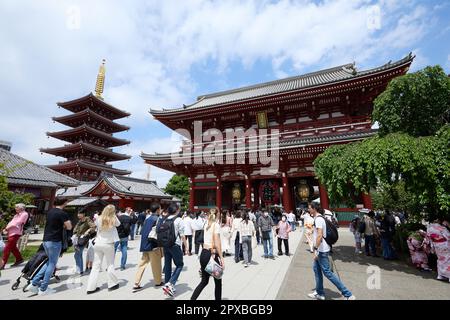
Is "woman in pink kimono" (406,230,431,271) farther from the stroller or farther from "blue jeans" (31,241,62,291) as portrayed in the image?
the stroller

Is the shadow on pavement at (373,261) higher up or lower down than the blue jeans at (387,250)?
lower down

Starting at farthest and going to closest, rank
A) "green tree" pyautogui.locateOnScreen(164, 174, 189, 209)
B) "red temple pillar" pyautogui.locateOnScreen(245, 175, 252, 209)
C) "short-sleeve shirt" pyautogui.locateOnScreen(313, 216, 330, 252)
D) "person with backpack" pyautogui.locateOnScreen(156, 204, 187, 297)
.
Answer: "green tree" pyautogui.locateOnScreen(164, 174, 189, 209) < "red temple pillar" pyautogui.locateOnScreen(245, 175, 252, 209) < "person with backpack" pyautogui.locateOnScreen(156, 204, 187, 297) < "short-sleeve shirt" pyautogui.locateOnScreen(313, 216, 330, 252)

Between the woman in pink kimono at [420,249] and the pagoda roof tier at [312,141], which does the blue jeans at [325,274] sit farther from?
the pagoda roof tier at [312,141]

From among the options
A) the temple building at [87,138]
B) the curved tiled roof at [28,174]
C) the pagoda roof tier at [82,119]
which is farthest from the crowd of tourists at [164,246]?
the pagoda roof tier at [82,119]

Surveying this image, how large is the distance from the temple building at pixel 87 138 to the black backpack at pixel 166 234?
3052 cm

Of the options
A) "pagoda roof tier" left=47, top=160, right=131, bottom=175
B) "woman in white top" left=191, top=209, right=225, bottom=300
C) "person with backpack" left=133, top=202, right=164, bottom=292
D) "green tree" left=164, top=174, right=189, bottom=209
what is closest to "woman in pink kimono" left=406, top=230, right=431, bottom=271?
"woman in white top" left=191, top=209, right=225, bottom=300

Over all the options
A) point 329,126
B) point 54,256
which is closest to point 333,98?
point 329,126

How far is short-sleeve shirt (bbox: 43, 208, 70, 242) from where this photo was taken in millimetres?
4676

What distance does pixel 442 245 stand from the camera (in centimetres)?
543

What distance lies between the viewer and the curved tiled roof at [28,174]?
1270cm

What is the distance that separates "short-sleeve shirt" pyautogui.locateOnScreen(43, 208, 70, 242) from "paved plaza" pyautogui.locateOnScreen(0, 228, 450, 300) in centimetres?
115

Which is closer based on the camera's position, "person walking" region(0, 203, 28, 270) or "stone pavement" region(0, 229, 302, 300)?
"stone pavement" region(0, 229, 302, 300)

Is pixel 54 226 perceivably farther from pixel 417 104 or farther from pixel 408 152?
pixel 417 104

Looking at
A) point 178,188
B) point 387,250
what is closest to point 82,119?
point 178,188
